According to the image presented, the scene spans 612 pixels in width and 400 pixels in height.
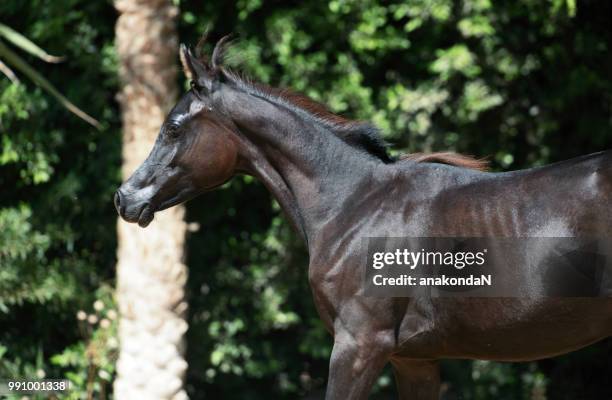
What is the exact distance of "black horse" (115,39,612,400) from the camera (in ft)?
13.1

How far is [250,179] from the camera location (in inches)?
312

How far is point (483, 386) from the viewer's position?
8641 mm

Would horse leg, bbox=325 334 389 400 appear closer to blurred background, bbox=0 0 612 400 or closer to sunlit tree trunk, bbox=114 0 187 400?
sunlit tree trunk, bbox=114 0 187 400

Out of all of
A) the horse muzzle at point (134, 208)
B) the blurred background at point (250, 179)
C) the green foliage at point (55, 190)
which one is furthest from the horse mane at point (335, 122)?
the green foliage at point (55, 190)

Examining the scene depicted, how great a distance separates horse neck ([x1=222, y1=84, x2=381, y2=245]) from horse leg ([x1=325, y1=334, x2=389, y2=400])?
0.63 meters

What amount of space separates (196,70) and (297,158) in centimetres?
70

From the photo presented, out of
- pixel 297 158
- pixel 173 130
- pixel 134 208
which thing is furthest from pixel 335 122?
pixel 134 208

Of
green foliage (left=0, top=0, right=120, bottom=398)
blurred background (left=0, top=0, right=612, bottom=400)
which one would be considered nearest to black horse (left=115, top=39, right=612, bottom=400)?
blurred background (left=0, top=0, right=612, bottom=400)

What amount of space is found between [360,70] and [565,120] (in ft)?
6.43

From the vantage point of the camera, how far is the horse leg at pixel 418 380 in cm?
452

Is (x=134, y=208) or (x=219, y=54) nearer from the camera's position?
(x=134, y=208)

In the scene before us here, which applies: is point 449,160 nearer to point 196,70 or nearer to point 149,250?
point 196,70

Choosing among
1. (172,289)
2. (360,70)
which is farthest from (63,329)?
(360,70)

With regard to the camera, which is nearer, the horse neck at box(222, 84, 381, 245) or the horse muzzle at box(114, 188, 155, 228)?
the horse neck at box(222, 84, 381, 245)
